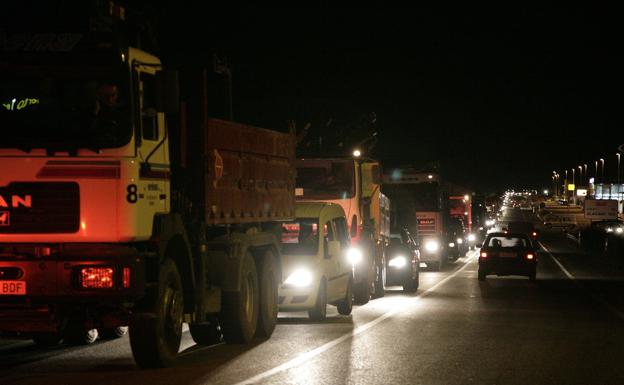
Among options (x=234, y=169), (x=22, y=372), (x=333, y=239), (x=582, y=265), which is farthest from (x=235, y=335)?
(x=582, y=265)

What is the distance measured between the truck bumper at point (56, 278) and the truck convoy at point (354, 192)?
42.6 ft

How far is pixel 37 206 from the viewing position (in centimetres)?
1180

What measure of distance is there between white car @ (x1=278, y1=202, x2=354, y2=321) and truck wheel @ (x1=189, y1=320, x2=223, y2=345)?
9.35ft

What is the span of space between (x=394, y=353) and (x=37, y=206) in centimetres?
454

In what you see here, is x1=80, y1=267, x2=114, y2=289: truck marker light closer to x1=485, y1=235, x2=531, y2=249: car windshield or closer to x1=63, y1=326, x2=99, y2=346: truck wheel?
x1=63, y1=326, x2=99, y2=346: truck wheel

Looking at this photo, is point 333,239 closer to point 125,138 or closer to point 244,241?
point 244,241

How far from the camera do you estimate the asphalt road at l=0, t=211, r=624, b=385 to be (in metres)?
11.9

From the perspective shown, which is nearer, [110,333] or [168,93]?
[168,93]

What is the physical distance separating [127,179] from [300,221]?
7796 mm

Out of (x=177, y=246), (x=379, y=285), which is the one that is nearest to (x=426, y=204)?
(x=379, y=285)

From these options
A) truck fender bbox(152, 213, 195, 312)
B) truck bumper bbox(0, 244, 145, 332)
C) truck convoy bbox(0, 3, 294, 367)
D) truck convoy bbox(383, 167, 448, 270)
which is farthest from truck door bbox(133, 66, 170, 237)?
truck convoy bbox(383, 167, 448, 270)

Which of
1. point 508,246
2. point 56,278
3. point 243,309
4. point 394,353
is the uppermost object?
point 56,278

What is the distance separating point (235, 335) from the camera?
15.1 meters

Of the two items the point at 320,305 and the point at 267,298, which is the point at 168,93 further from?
the point at 320,305
